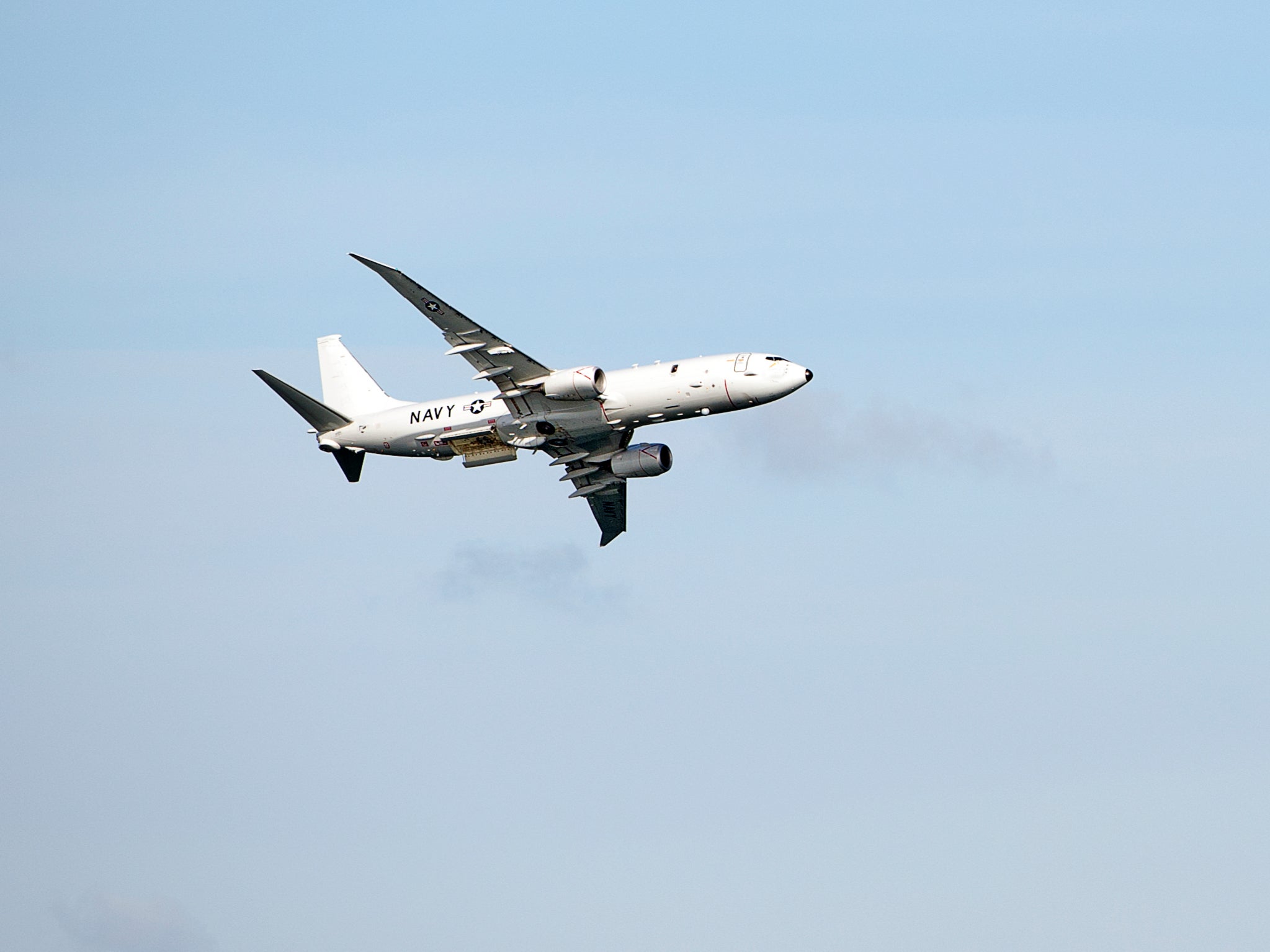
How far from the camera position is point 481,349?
87562mm

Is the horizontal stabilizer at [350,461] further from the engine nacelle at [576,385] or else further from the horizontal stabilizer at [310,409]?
the engine nacelle at [576,385]

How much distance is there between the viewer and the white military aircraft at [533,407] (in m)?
86.8

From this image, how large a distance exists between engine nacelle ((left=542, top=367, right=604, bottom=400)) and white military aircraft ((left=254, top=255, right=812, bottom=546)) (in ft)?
0.17

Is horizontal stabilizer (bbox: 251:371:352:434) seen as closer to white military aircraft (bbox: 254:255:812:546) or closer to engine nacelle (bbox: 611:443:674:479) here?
white military aircraft (bbox: 254:255:812:546)

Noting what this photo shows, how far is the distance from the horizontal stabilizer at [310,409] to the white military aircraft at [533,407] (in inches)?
2.3

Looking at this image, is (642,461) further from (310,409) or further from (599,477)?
(310,409)

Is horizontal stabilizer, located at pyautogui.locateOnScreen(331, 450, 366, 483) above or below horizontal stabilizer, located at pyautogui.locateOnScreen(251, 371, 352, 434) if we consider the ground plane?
Result: below

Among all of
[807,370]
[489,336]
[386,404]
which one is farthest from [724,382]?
[386,404]

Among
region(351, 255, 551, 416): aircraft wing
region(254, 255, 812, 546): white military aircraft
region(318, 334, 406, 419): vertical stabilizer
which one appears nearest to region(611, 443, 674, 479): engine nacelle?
region(254, 255, 812, 546): white military aircraft

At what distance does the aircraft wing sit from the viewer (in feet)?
279

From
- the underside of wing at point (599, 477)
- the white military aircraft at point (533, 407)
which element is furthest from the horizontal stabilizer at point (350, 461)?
the underside of wing at point (599, 477)

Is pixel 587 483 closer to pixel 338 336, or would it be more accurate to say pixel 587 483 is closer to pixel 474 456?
pixel 474 456

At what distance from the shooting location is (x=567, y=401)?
89.4 m

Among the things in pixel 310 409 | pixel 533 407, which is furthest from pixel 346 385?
pixel 533 407
